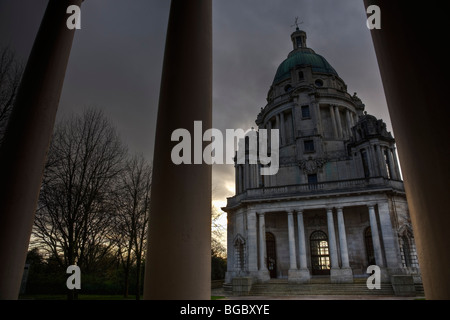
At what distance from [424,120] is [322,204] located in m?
31.0

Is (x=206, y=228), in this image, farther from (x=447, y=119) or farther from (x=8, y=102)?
(x=8, y=102)

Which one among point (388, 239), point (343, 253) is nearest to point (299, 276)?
point (343, 253)

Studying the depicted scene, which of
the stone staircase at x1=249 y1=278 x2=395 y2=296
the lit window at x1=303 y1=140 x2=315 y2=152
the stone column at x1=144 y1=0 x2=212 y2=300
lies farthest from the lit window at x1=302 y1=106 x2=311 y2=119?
the stone column at x1=144 y1=0 x2=212 y2=300

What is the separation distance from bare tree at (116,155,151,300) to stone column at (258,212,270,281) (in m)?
14.6

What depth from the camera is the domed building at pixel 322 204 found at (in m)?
29.6

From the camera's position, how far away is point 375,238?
1143 inches

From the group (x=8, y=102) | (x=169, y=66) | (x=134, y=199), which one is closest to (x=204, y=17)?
(x=169, y=66)

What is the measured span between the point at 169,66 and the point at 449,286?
4204 millimetres

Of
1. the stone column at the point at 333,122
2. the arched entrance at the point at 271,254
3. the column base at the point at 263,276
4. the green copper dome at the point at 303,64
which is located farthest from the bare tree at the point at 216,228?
the green copper dome at the point at 303,64

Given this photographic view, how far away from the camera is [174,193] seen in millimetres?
3480

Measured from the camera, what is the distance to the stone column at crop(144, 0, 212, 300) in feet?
10.5

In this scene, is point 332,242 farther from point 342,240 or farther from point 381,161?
point 381,161

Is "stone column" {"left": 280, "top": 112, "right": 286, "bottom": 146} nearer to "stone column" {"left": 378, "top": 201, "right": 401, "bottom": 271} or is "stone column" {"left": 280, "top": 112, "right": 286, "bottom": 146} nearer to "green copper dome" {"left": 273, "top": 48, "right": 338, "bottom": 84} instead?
"green copper dome" {"left": 273, "top": 48, "right": 338, "bottom": 84}

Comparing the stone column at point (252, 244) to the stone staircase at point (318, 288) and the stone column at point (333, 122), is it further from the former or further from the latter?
the stone column at point (333, 122)
